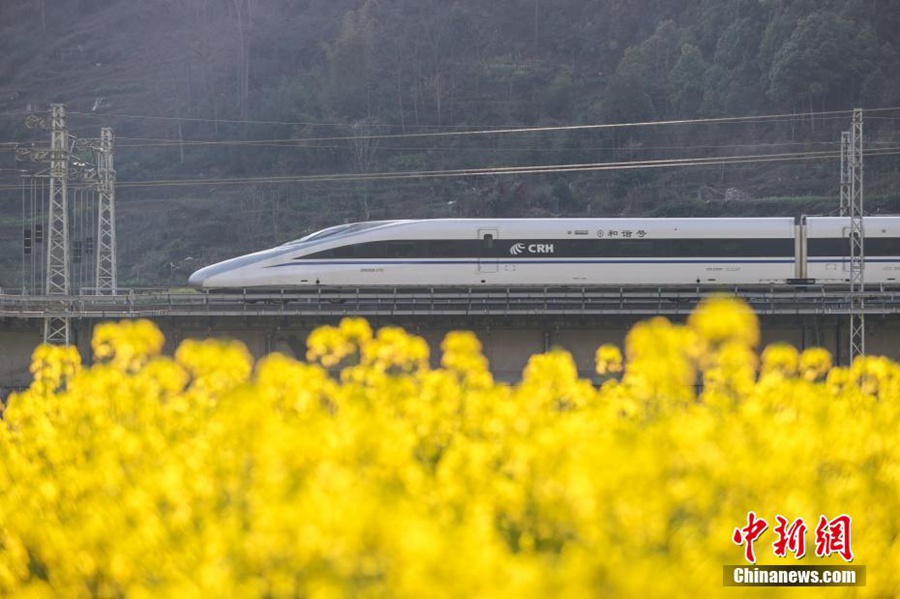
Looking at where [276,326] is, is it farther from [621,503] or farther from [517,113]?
[517,113]

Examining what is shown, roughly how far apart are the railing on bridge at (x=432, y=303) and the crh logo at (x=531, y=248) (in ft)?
4.47

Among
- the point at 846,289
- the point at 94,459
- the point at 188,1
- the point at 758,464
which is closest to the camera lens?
the point at 758,464

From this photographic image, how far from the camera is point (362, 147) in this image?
274 ft

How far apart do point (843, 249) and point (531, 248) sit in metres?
9.05

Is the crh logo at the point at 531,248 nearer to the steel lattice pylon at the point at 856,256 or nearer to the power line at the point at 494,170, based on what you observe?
the steel lattice pylon at the point at 856,256

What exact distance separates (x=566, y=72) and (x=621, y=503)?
85.6m

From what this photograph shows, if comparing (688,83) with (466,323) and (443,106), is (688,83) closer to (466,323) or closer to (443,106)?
(443,106)

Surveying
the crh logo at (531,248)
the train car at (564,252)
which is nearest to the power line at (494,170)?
the train car at (564,252)

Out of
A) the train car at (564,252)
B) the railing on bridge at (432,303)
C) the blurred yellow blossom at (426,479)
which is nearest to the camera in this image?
the blurred yellow blossom at (426,479)

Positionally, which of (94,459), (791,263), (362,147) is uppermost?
(362,147)

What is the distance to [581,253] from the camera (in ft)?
126

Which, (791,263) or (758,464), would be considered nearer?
(758,464)

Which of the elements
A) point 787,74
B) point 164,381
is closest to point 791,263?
point 164,381

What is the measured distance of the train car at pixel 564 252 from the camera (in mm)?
38125
